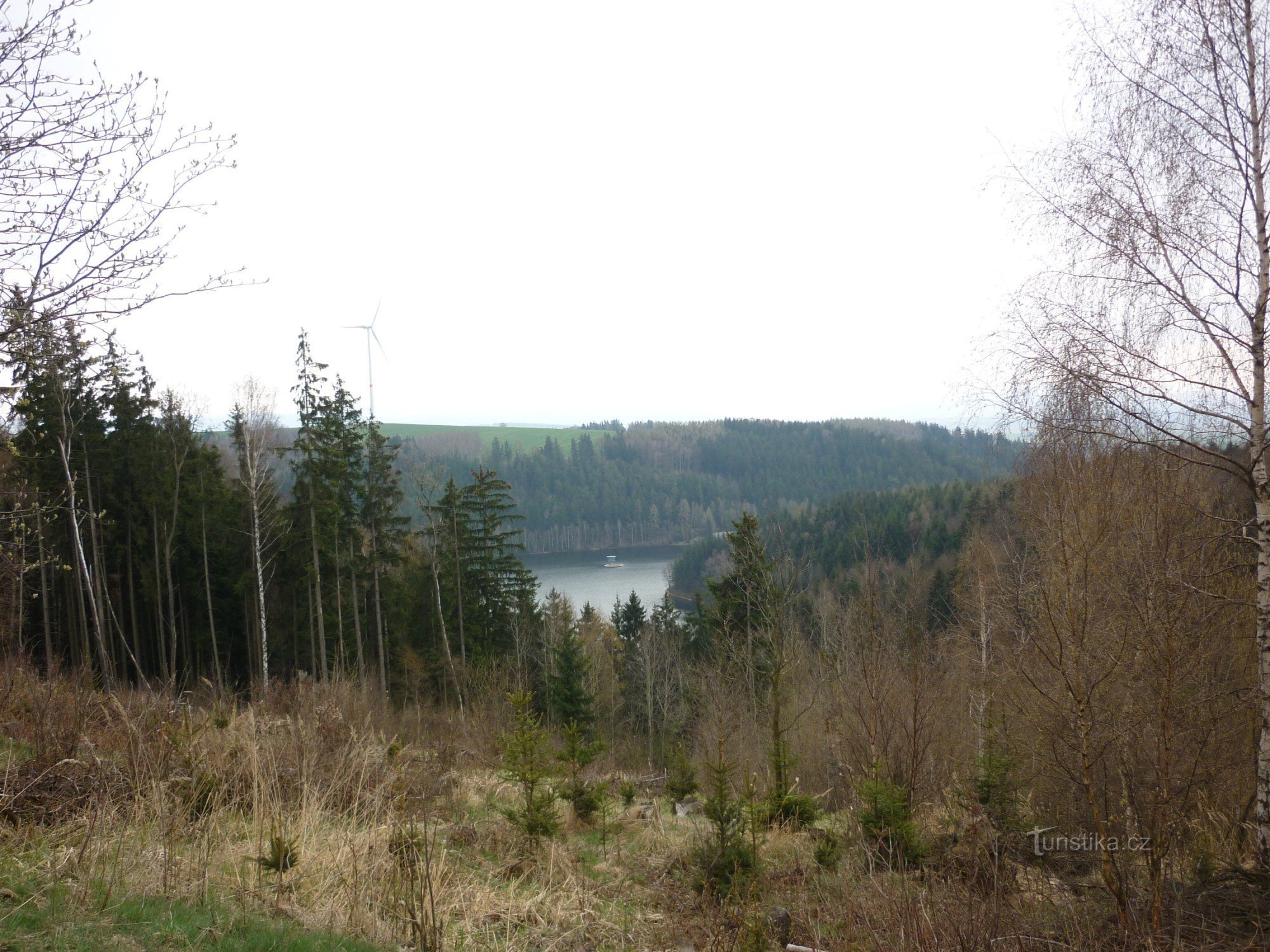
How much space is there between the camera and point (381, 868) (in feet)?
14.7

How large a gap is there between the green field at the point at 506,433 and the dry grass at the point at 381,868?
381ft

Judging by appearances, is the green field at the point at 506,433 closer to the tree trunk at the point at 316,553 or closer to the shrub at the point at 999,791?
the tree trunk at the point at 316,553

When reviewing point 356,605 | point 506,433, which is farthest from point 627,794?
point 506,433

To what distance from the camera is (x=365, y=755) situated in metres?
5.94

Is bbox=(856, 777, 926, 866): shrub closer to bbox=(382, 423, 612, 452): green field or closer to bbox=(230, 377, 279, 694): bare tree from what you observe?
bbox=(230, 377, 279, 694): bare tree

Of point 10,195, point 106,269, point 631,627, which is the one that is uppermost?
point 10,195

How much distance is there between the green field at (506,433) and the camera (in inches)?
5167

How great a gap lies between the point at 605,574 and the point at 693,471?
50120 millimetres

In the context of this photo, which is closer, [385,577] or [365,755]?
[365,755]

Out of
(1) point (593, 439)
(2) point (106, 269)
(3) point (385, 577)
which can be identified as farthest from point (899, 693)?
(1) point (593, 439)

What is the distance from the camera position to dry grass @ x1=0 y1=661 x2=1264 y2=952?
3740 mm

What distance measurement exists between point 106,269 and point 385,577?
24588 mm

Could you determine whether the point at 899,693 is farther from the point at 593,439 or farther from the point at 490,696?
Answer: the point at 593,439

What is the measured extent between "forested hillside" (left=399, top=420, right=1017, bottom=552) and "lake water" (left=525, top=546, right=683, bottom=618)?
4.98 m
